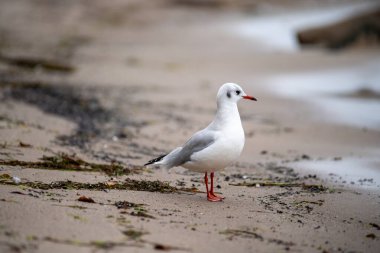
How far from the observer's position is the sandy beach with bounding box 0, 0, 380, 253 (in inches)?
180

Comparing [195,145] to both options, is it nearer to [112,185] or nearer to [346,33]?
[112,185]

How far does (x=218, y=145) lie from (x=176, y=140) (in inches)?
121

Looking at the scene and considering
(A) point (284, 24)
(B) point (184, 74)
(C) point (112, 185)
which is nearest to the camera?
(C) point (112, 185)

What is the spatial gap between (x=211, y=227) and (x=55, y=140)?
3406 millimetres

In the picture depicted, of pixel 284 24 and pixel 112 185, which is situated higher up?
pixel 284 24

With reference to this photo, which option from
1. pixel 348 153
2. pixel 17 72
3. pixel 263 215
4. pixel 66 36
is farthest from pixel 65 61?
pixel 263 215

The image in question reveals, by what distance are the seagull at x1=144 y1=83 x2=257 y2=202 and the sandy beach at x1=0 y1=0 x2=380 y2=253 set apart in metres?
0.29

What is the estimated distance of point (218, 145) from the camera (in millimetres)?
5578

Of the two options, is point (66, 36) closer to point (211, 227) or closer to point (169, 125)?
point (169, 125)

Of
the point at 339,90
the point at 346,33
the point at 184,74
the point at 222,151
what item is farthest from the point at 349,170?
the point at 346,33

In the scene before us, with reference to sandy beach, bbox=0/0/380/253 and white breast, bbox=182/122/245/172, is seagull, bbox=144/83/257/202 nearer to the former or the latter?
white breast, bbox=182/122/245/172

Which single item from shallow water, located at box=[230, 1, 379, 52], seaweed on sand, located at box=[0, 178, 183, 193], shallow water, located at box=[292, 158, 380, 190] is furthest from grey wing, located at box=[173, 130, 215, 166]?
shallow water, located at box=[230, 1, 379, 52]

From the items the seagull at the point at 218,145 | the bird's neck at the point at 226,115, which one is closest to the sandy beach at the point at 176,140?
the seagull at the point at 218,145

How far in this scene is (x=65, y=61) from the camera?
14797 millimetres
